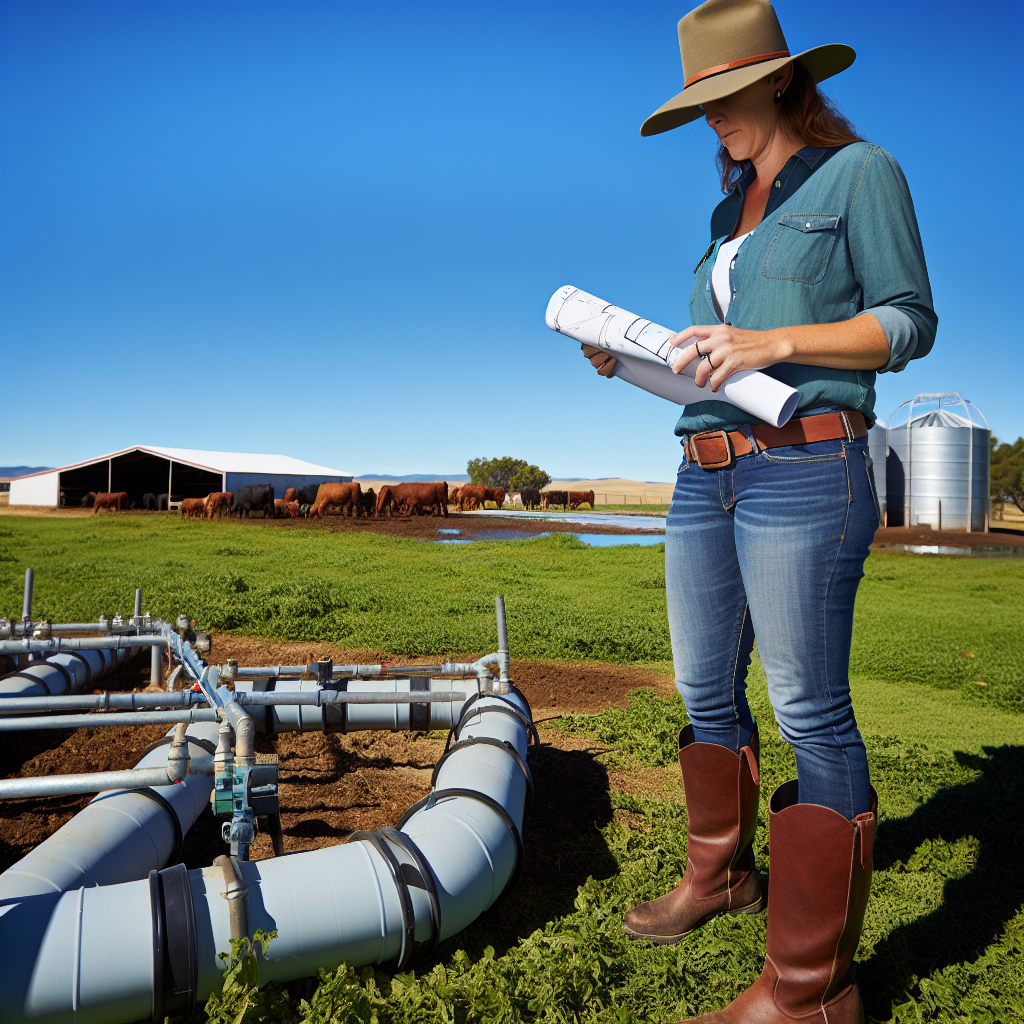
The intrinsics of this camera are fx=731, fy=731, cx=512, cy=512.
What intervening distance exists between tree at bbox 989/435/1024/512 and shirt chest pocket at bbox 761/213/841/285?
50.2 metres

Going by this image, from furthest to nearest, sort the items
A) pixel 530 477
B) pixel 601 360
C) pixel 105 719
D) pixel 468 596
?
pixel 530 477
pixel 468 596
pixel 105 719
pixel 601 360

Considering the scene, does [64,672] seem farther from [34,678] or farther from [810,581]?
[810,581]

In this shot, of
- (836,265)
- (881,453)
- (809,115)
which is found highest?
(881,453)

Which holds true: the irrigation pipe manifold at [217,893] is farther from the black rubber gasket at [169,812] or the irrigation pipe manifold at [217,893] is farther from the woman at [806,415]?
the woman at [806,415]

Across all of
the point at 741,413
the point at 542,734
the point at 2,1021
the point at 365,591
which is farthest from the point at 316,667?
the point at 365,591

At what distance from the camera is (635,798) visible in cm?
413

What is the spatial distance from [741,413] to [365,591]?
9833mm

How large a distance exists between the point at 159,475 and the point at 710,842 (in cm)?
4056

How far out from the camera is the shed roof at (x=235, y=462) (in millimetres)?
32062

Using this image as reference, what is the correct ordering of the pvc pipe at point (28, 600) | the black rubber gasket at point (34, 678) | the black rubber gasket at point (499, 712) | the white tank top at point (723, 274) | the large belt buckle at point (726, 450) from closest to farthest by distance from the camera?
the large belt buckle at point (726, 450), the white tank top at point (723, 274), the black rubber gasket at point (499, 712), the black rubber gasket at point (34, 678), the pvc pipe at point (28, 600)

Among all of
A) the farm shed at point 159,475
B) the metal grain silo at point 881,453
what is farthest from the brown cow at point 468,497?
the metal grain silo at point 881,453

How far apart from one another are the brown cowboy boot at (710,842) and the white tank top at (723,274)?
4.74 feet

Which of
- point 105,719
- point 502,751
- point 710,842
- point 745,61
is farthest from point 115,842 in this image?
Result: point 745,61

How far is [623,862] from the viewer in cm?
332
